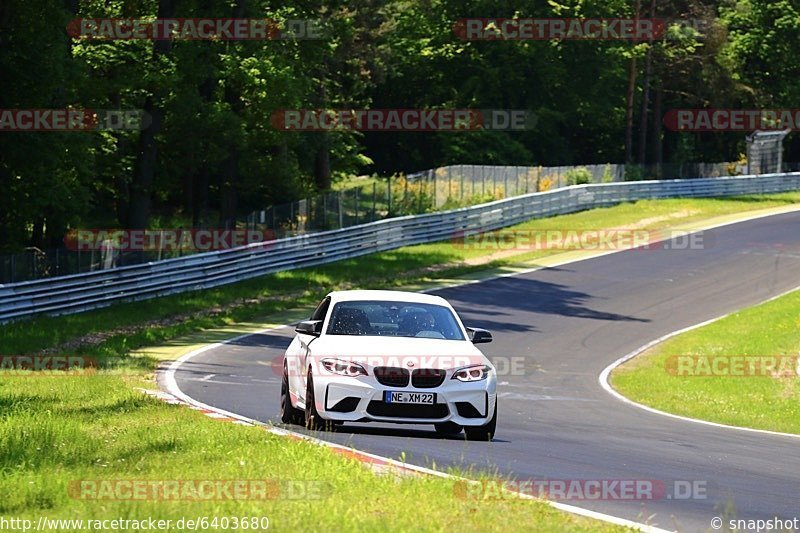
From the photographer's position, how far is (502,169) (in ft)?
189

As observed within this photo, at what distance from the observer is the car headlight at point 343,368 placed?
1390cm

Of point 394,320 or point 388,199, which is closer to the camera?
point 394,320

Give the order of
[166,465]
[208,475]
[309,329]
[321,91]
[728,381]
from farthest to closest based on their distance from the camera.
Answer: [321,91] < [728,381] < [309,329] < [166,465] < [208,475]

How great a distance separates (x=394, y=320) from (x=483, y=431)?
171cm

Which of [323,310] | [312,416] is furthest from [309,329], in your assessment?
[312,416]

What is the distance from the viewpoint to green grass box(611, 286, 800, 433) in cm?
2175

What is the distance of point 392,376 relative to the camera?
546 inches

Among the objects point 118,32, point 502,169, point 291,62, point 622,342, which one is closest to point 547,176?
point 502,169

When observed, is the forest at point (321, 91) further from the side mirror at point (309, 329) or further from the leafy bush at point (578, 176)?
the side mirror at point (309, 329)

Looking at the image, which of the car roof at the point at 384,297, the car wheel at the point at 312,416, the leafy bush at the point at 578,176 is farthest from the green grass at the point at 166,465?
the leafy bush at the point at 578,176

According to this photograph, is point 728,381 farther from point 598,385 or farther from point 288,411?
point 288,411

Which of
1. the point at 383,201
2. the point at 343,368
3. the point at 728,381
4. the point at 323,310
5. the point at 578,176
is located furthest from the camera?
the point at 578,176

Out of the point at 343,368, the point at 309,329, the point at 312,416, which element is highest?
the point at 309,329

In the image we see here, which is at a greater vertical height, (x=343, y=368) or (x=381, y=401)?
(x=343, y=368)
